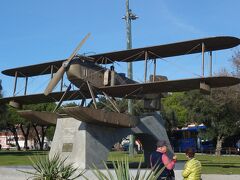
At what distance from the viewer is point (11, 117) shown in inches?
2884

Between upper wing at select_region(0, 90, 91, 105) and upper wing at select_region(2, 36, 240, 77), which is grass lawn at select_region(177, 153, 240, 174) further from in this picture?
upper wing at select_region(0, 90, 91, 105)

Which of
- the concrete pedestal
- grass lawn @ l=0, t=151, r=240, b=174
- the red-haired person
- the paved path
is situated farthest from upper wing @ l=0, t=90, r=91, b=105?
the red-haired person

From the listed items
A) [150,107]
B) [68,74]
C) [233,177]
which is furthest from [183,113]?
[233,177]

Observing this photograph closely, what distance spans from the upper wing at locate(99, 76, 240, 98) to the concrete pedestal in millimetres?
1679

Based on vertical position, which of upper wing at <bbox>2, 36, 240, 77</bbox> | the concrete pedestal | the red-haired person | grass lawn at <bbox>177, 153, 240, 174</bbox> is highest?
upper wing at <bbox>2, 36, 240, 77</bbox>

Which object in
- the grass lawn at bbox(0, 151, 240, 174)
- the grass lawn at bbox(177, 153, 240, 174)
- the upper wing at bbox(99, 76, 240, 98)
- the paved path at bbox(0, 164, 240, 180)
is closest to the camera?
the paved path at bbox(0, 164, 240, 180)

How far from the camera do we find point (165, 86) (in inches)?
832

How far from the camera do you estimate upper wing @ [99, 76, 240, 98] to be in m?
19.6

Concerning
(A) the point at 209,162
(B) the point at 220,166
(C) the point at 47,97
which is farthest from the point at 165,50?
(A) the point at 209,162

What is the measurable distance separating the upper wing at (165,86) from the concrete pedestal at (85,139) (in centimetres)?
168

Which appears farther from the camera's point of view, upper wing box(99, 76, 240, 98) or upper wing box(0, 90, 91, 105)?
upper wing box(0, 90, 91, 105)

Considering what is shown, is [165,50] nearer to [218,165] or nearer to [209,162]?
[218,165]

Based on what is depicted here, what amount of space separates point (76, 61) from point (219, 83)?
7.08 meters

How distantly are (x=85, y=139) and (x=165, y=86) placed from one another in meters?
4.72
